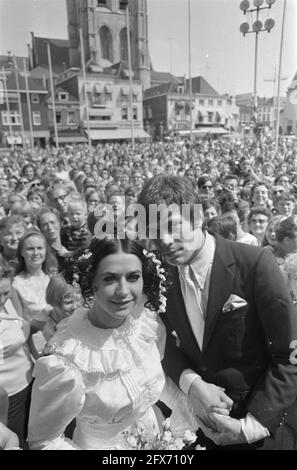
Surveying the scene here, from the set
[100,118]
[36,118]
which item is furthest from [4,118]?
[100,118]

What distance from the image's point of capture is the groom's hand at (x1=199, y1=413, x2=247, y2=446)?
5.37ft

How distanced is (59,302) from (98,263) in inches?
59.6

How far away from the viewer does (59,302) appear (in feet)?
9.95

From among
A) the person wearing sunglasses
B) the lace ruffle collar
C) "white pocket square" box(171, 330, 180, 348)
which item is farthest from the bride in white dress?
the person wearing sunglasses

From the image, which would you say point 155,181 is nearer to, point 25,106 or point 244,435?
point 244,435

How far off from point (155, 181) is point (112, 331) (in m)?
0.78

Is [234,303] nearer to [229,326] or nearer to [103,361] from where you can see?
[229,326]

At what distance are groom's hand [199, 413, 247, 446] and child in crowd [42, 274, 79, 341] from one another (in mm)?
1563

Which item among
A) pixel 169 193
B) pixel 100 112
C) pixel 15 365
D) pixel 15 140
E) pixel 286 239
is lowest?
pixel 15 365

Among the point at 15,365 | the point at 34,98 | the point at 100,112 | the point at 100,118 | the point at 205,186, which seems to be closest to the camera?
the point at 15,365

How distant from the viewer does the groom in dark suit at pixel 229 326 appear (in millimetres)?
1616

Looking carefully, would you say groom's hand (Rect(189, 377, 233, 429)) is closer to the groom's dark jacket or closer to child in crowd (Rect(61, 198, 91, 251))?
the groom's dark jacket

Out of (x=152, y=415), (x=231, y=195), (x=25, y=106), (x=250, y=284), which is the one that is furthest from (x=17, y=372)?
(x=25, y=106)

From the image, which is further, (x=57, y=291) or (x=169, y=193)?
(x=57, y=291)
